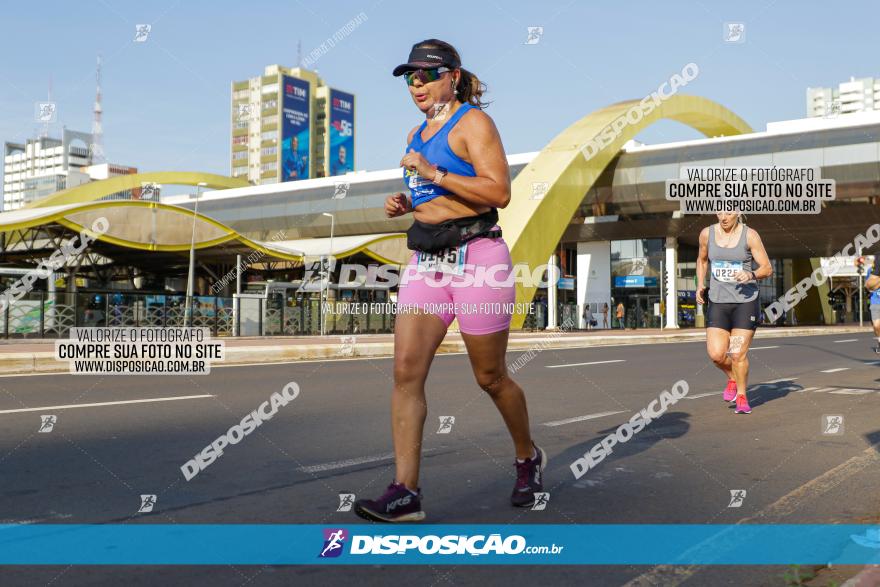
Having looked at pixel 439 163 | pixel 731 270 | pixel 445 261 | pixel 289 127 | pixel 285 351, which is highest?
pixel 289 127

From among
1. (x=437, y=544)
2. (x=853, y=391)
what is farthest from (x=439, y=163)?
(x=853, y=391)

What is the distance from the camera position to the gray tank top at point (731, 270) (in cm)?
730

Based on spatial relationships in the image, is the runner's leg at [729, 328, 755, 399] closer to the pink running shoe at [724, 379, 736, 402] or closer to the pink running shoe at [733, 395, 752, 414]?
the pink running shoe at [733, 395, 752, 414]

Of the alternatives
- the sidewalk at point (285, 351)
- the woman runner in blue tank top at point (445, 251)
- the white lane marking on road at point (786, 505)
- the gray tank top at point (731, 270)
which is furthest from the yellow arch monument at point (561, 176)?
the woman runner in blue tank top at point (445, 251)

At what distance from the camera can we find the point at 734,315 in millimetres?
7414

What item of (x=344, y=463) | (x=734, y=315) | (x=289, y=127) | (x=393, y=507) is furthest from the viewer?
(x=289, y=127)

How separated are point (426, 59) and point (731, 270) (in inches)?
183

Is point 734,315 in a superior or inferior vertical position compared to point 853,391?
superior

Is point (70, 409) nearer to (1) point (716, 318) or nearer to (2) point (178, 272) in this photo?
(1) point (716, 318)

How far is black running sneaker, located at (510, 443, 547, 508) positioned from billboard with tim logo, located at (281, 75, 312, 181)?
150 m

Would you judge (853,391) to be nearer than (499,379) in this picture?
No

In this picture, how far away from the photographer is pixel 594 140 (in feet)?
129

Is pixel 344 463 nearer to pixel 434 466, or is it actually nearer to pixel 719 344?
pixel 434 466

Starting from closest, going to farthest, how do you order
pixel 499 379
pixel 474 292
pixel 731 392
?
pixel 474 292, pixel 499 379, pixel 731 392
